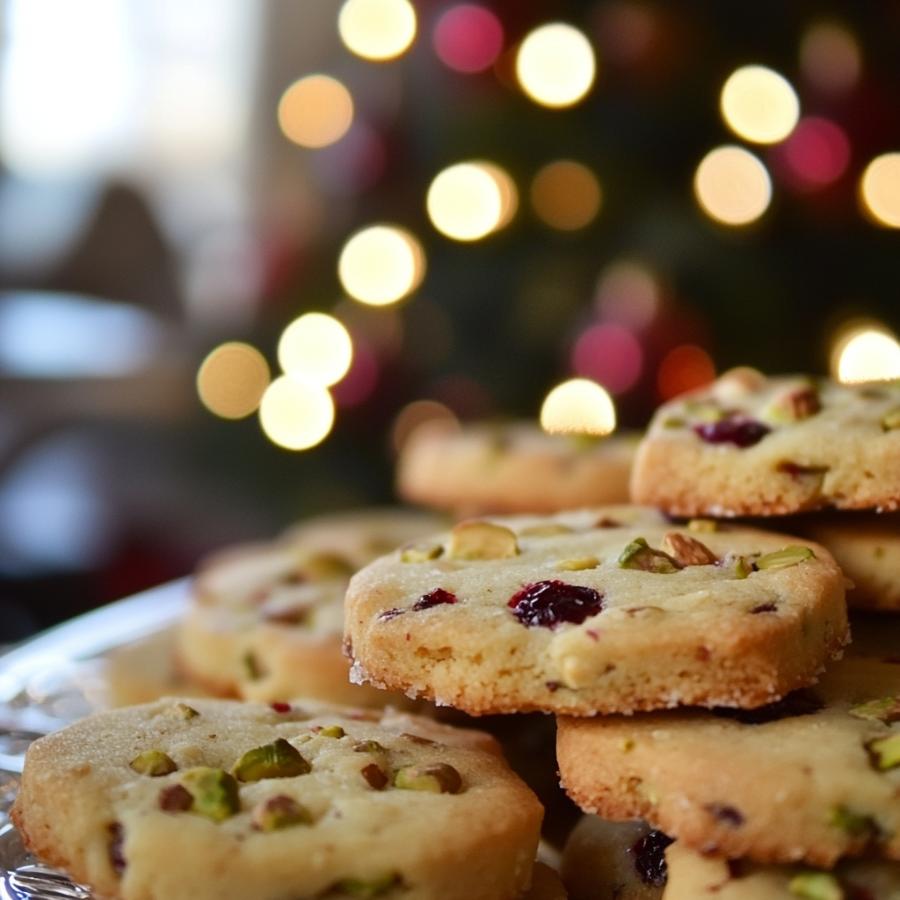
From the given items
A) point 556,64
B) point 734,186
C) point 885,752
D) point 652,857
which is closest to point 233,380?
point 556,64

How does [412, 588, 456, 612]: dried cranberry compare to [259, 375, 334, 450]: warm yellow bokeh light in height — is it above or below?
above

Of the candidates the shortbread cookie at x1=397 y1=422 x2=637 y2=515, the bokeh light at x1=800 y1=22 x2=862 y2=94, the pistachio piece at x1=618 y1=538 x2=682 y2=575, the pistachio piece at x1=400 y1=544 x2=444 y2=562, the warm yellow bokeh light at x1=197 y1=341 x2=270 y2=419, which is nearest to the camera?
the pistachio piece at x1=618 y1=538 x2=682 y2=575

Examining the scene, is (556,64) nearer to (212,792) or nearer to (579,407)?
(579,407)

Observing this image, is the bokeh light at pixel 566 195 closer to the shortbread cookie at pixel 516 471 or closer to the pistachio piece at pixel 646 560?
the shortbread cookie at pixel 516 471

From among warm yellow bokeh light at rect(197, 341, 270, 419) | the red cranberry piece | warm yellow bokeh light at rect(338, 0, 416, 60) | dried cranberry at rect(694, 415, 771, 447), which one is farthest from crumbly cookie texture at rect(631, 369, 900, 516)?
warm yellow bokeh light at rect(197, 341, 270, 419)

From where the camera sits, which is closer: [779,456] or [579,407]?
[779,456]

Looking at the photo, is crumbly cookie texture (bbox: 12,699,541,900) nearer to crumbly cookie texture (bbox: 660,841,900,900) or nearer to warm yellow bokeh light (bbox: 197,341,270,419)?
crumbly cookie texture (bbox: 660,841,900,900)

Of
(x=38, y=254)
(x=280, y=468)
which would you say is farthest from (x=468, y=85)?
(x=38, y=254)
